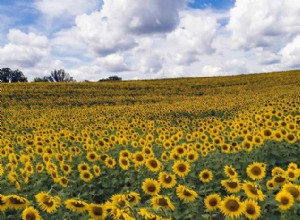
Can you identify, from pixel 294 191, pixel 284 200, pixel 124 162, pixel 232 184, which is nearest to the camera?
pixel 284 200

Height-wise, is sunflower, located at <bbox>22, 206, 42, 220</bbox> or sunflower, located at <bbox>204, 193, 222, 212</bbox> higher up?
sunflower, located at <bbox>22, 206, 42, 220</bbox>

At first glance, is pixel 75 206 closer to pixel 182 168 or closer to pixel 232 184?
pixel 232 184

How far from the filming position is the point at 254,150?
32.0ft

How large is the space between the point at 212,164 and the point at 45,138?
5001 mm

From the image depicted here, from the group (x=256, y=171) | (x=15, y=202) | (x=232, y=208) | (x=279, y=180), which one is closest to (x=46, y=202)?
(x=15, y=202)

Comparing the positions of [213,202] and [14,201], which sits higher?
[14,201]

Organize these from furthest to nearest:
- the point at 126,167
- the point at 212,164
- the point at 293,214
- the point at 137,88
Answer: the point at 137,88 → the point at 212,164 → the point at 126,167 → the point at 293,214

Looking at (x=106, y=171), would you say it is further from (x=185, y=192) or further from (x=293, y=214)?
(x=293, y=214)

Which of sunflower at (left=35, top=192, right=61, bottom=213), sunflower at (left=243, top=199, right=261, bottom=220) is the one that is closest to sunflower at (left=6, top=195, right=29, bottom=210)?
sunflower at (left=35, top=192, right=61, bottom=213)

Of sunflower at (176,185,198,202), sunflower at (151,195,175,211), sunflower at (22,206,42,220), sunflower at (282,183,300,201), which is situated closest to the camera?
sunflower at (22,206,42,220)

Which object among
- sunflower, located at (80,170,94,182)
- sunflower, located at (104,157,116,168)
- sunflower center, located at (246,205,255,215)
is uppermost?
sunflower center, located at (246,205,255,215)

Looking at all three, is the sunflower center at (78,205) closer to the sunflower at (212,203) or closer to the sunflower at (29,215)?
the sunflower at (29,215)

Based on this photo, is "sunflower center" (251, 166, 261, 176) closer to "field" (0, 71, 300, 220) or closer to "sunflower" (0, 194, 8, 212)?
"field" (0, 71, 300, 220)

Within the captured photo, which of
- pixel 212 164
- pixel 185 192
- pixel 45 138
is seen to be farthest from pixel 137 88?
pixel 185 192
